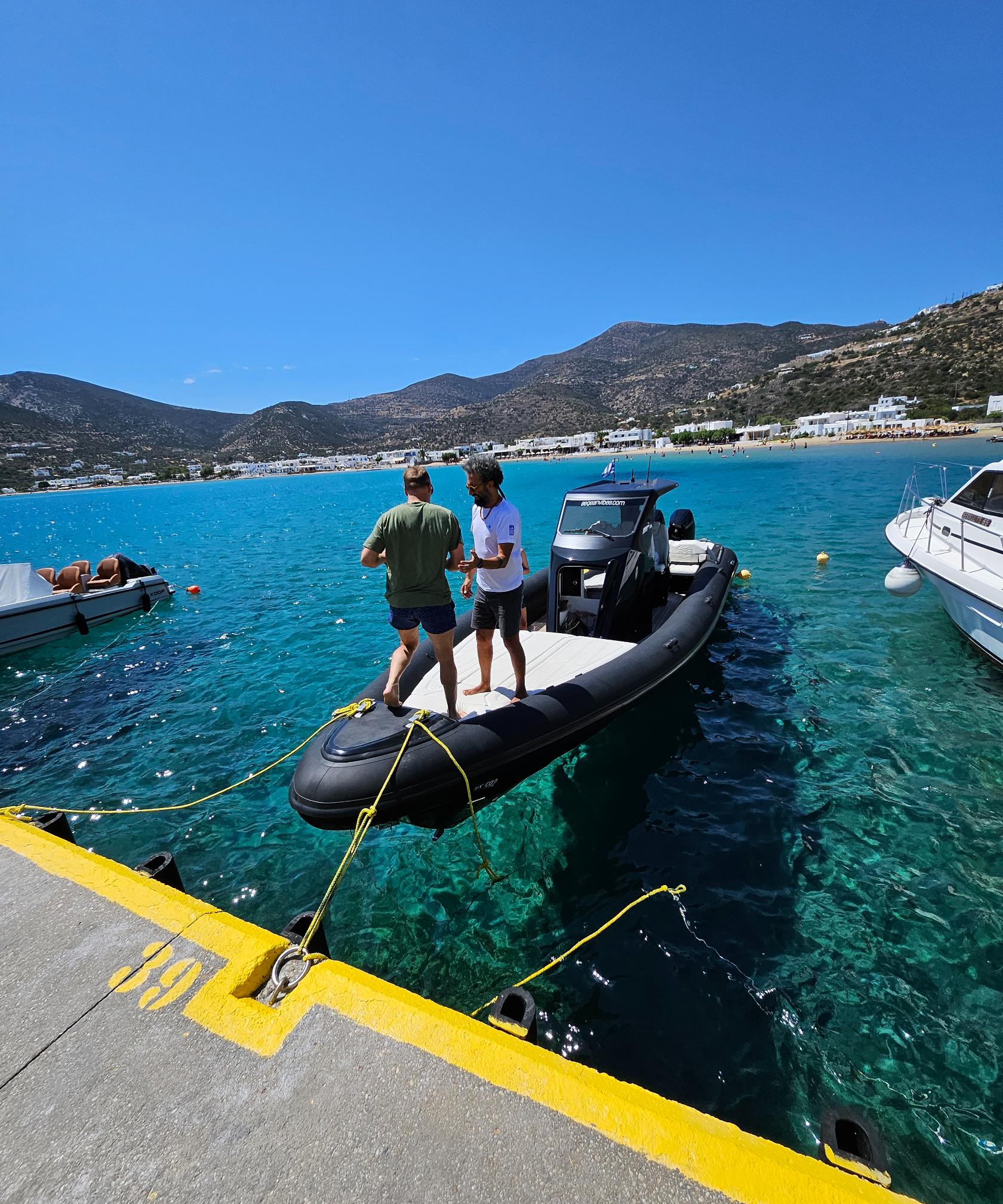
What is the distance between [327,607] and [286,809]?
8.14 m

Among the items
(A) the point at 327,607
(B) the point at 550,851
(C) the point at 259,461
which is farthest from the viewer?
(C) the point at 259,461

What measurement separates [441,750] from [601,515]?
4.66 meters

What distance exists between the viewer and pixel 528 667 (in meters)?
5.60

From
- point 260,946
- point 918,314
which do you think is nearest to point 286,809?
point 260,946

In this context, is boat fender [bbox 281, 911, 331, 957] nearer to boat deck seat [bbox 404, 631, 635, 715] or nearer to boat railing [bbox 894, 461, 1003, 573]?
boat deck seat [bbox 404, 631, 635, 715]

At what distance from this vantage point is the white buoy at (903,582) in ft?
26.5

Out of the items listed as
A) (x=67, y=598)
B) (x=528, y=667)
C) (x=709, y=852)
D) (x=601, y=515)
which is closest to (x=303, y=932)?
Answer: (x=528, y=667)

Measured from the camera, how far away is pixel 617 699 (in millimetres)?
4879

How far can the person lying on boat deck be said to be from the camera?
3.70m

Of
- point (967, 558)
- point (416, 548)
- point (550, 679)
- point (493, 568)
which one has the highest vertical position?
point (416, 548)

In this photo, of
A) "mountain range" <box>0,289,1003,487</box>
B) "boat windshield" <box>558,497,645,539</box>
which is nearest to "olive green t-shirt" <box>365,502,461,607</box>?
"boat windshield" <box>558,497,645,539</box>

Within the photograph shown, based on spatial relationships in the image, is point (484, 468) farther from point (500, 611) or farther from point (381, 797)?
point (381, 797)

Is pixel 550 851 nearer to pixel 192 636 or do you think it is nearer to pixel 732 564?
pixel 732 564

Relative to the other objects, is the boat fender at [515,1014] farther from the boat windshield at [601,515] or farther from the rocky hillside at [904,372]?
the rocky hillside at [904,372]
